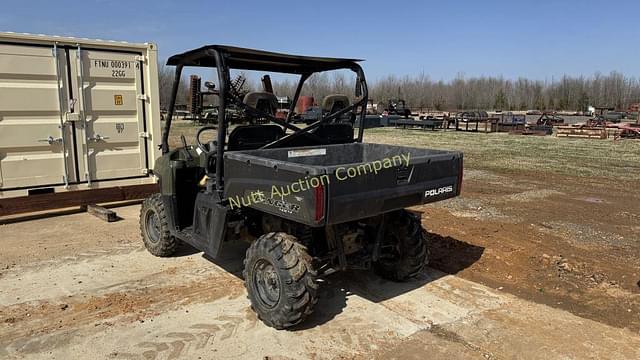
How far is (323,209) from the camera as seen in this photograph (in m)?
3.35

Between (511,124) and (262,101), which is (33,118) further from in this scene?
(511,124)

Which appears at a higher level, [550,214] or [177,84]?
[177,84]

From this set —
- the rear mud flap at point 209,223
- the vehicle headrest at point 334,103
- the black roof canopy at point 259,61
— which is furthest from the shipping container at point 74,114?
the vehicle headrest at point 334,103

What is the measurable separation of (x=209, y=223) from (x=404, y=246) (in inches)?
71.3

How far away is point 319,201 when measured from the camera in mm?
3326

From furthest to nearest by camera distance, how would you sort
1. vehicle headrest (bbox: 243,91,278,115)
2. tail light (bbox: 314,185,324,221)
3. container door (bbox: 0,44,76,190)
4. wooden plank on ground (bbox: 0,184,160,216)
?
wooden plank on ground (bbox: 0,184,160,216) → container door (bbox: 0,44,76,190) → vehicle headrest (bbox: 243,91,278,115) → tail light (bbox: 314,185,324,221)

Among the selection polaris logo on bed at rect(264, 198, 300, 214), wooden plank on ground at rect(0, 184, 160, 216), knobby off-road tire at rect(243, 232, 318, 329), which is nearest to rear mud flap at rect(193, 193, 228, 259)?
knobby off-road tire at rect(243, 232, 318, 329)

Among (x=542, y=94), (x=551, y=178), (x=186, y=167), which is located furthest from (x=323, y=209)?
(x=542, y=94)

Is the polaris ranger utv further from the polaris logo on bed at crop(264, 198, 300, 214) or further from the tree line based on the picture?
the tree line

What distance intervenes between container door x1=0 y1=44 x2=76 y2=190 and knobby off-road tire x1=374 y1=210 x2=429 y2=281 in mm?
5275

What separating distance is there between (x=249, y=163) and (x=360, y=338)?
1.57 meters

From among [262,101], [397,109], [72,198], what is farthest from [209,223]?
[397,109]

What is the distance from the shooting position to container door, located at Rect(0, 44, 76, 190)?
22.6 feet

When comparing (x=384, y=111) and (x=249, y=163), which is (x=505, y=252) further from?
(x=384, y=111)
